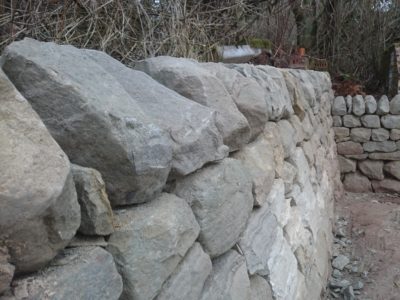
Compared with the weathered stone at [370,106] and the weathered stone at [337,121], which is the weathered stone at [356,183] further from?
the weathered stone at [370,106]

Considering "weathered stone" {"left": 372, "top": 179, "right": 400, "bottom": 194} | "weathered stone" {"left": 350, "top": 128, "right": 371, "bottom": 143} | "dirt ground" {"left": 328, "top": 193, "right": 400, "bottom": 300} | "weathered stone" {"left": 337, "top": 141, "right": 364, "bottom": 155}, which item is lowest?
"dirt ground" {"left": 328, "top": 193, "right": 400, "bottom": 300}

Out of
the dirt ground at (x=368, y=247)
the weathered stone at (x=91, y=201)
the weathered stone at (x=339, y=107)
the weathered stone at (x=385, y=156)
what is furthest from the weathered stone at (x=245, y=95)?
the weathered stone at (x=385, y=156)

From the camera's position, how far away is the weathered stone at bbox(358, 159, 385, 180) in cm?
537

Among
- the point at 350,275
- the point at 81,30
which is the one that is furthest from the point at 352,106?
the point at 81,30

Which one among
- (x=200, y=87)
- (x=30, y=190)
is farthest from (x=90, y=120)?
(x=200, y=87)

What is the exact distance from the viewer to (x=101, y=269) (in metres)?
0.83

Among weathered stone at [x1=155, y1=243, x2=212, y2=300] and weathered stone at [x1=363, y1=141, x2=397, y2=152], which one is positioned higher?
weathered stone at [x1=155, y1=243, x2=212, y2=300]

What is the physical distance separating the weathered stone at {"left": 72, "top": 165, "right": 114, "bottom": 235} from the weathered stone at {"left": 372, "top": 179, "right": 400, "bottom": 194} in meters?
5.05

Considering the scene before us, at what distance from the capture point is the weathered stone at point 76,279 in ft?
2.35

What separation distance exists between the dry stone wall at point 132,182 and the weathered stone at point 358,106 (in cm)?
376

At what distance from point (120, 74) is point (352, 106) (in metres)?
4.69

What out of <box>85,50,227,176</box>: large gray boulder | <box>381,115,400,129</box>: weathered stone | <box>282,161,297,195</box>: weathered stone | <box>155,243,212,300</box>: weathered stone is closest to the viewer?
<box>155,243,212,300</box>: weathered stone

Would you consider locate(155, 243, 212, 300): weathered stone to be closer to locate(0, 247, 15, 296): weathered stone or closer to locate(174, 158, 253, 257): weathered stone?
locate(174, 158, 253, 257): weathered stone

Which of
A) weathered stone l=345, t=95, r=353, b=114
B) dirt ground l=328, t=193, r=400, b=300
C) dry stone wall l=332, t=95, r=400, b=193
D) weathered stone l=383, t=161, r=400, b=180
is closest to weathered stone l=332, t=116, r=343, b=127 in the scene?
dry stone wall l=332, t=95, r=400, b=193
